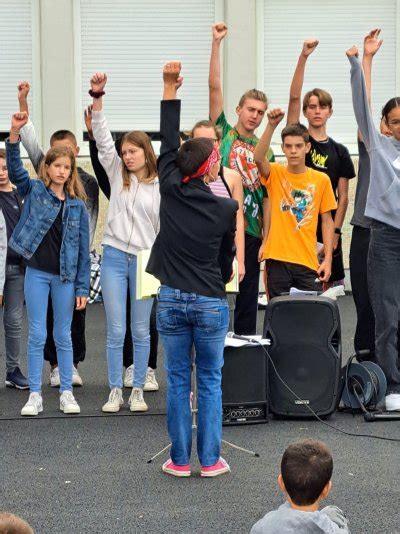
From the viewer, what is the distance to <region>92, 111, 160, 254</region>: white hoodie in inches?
324

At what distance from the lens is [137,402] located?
827 cm

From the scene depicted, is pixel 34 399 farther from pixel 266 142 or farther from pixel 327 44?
pixel 327 44

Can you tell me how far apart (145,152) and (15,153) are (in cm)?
86

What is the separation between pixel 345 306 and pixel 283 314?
5.51 meters

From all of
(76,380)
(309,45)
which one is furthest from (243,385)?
(309,45)

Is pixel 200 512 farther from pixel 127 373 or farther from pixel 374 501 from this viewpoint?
pixel 127 373

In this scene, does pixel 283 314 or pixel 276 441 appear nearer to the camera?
pixel 276 441

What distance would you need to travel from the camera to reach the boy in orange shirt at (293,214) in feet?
28.0

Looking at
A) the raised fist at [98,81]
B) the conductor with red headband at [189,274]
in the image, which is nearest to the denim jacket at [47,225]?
the raised fist at [98,81]

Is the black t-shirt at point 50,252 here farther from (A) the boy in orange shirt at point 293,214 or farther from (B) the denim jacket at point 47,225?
(A) the boy in orange shirt at point 293,214

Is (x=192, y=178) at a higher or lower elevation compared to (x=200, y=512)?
higher

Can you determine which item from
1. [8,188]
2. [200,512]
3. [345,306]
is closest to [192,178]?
[200,512]

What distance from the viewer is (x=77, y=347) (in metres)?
9.30

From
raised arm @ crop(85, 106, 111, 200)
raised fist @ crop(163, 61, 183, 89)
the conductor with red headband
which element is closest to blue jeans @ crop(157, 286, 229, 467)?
the conductor with red headband
